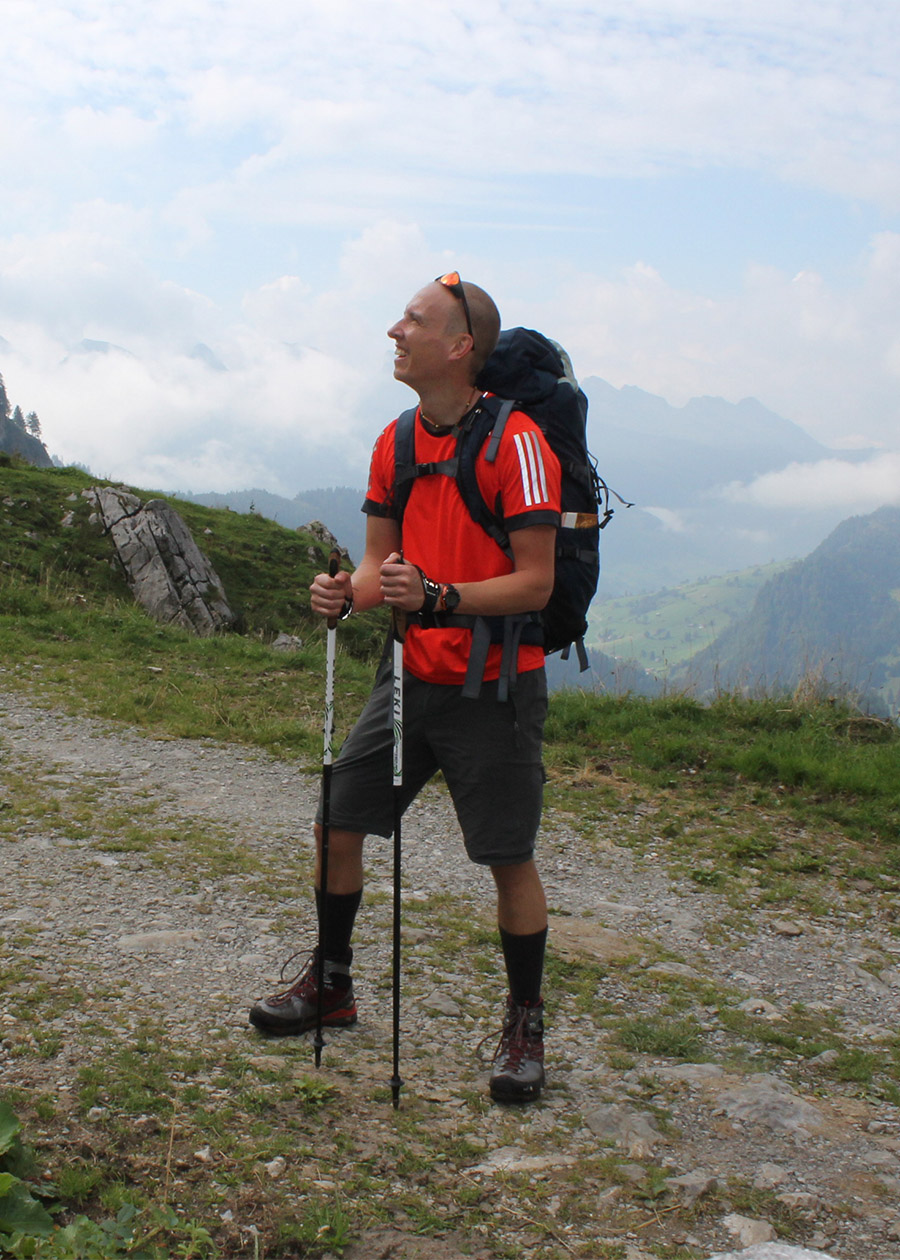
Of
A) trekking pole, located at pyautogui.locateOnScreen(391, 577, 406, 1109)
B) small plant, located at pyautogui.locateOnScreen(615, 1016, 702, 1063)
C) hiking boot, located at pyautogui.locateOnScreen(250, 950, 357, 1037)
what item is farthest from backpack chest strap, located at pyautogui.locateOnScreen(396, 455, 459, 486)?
small plant, located at pyautogui.locateOnScreen(615, 1016, 702, 1063)

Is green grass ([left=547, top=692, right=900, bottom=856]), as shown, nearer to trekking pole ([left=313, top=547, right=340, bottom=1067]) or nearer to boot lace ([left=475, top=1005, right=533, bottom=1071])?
boot lace ([left=475, top=1005, right=533, bottom=1071])

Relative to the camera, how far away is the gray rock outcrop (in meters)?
16.8

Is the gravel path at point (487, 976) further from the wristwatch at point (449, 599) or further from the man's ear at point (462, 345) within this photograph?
the man's ear at point (462, 345)

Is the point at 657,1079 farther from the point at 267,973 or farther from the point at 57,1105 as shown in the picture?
the point at 57,1105

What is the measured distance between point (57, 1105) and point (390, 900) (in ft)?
8.28

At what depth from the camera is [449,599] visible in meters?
3.33

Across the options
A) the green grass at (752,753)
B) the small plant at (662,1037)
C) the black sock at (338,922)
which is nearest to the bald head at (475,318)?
the black sock at (338,922)

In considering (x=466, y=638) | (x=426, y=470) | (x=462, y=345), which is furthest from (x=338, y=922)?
(x=462, y=345)

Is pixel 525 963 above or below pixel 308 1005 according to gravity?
above

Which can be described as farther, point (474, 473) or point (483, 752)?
point (483, 752)

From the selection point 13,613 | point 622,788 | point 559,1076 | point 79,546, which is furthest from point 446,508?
point 79,546

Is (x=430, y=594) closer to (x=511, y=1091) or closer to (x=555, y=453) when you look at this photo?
(x=555, y=453)

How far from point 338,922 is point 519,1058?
0.87 meters

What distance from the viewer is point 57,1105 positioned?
10.0 ft
